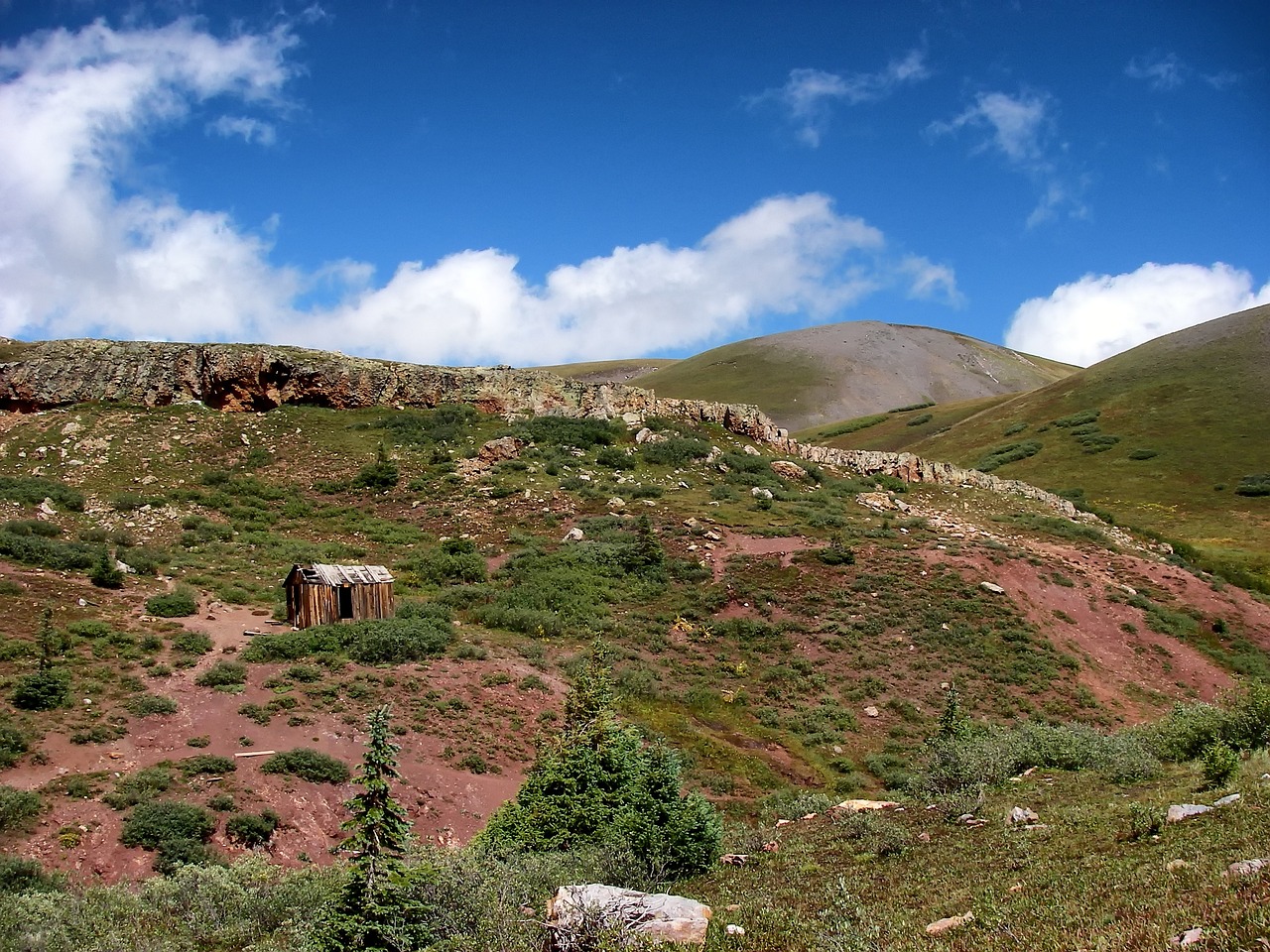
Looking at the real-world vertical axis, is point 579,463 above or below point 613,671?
above

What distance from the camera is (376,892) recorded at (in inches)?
285

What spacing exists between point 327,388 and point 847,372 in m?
102

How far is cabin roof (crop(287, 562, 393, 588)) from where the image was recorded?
22.0 m

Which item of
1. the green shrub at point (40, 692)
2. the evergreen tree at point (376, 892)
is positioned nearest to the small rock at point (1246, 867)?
the evergreen tree at point (376, 892)

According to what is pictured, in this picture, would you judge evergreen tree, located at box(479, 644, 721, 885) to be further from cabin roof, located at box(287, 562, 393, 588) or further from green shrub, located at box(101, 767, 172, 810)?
cabin roof, located at box(287, 562, 393, 588)

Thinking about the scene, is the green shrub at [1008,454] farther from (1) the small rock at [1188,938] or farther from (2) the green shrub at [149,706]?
(1) the small rock at [1188,938]

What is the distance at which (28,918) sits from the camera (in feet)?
25.9

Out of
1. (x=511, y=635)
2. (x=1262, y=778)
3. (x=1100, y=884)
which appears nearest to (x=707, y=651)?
(x=511, y=635)

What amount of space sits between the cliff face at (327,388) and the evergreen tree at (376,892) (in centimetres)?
A: 3816

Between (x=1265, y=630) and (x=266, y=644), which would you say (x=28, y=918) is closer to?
(x=266, y=644)

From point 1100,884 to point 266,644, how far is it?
17450 millimetres

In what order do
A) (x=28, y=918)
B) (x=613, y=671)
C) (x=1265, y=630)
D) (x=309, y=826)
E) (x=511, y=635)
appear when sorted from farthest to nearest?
(x=1265, y=630) → (x=511, y=635) → (x=613, y=671) → (x=309, y=826) → (x=28, y=918)

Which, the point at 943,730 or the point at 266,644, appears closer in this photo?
the point at 943,730

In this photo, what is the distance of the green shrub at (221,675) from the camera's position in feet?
56.3
